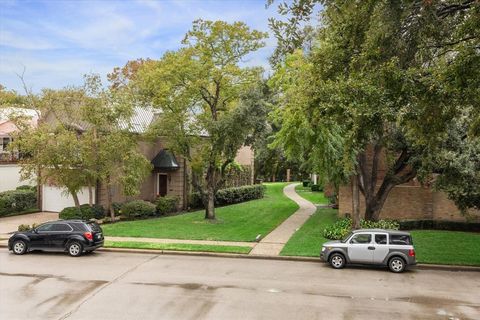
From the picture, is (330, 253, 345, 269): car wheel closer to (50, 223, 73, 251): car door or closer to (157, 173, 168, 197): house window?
(50, 223, 73, 251): car door

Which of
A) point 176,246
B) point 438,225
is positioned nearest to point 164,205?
point 176,246

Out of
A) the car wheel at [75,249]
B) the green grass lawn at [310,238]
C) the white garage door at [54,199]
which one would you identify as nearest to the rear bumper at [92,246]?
the car wheel at [75,249]

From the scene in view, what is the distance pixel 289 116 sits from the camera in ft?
63.1

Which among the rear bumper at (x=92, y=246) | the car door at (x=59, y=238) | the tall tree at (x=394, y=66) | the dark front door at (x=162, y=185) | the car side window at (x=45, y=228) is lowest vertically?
the rear bumper at (x=92, y=246)

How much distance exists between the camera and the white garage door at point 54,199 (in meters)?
31.5

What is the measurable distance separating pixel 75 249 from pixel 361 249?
436 inches

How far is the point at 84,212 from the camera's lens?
89.9 feet

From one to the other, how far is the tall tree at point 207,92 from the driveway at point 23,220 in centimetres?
928

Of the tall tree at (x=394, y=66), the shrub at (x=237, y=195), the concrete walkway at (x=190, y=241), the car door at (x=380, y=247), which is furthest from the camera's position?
the shrub at (x=237, y=195)

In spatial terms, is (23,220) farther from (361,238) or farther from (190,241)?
(361,238)

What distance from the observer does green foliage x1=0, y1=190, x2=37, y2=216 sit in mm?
30297

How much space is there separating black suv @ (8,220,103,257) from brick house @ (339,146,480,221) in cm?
1459

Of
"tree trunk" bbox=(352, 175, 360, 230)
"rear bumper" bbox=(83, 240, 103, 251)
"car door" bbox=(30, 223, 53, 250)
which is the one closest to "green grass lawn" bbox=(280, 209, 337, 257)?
"tree trunk" bbox=(352, 175, 360, 230)

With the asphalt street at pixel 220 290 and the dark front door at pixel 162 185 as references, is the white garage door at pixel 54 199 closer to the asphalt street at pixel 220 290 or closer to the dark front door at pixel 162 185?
the dark front door at pixel 162 185
